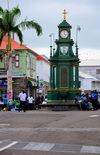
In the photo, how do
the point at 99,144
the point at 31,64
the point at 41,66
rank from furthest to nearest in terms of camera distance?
1. the point at 41,66
2. the point at 31,64
3. the point at 99,144

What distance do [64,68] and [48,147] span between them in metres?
27.5

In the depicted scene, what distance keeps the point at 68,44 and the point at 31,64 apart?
2505 centimetres

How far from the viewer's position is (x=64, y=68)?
37312 millimetres

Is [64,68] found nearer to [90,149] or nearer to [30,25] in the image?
[30,25]

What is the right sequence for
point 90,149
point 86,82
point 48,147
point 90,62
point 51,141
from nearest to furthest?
1. point 90,149
2. point 48,147
3. point 51,141
4. point 86,82
5. point 90,62

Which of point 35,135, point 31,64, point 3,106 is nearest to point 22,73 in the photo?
point 31,64

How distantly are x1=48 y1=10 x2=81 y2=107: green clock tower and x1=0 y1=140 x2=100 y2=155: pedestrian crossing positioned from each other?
2623cm

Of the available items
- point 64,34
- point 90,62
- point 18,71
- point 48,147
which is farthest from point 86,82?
point 48,147

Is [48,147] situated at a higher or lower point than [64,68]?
lower

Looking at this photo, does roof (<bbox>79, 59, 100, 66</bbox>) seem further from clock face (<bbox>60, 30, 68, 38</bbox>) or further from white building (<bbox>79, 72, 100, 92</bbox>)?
clock face (<bbox>60, 30, 68, 38</bbox>)

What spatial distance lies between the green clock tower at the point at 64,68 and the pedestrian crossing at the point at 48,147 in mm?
26233

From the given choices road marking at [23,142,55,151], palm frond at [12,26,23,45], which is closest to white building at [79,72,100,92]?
palm frond at [12,26,23,45]

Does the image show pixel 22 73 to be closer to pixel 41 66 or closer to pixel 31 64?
pixel 31 64

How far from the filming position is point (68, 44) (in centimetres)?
3725
